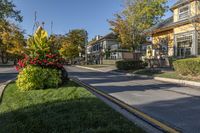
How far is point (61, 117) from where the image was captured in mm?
6258

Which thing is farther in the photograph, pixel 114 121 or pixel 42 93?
pixel 42 93

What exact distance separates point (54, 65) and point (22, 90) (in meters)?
1.78

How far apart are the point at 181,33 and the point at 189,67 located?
38.7ft

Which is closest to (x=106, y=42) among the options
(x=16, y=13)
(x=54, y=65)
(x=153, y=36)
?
(x=153, y=36)

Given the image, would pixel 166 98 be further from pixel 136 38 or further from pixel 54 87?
pixel 136 38

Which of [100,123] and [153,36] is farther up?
[153,36]

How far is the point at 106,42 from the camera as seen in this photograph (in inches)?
2704

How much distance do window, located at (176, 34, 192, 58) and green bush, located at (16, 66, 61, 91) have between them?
1893 centimetres

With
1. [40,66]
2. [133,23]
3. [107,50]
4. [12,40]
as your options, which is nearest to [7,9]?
[40,66]

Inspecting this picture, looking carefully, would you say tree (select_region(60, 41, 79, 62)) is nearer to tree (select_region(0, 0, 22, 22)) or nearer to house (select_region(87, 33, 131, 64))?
house (select_region(87, 33, 131, 64))

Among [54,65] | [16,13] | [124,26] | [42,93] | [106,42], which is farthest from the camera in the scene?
[106,42]

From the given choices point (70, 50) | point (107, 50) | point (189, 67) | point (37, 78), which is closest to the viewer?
point (37, 78)

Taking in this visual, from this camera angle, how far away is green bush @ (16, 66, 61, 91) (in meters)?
11.2

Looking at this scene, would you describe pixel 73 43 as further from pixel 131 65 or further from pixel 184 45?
pixel 184 45
